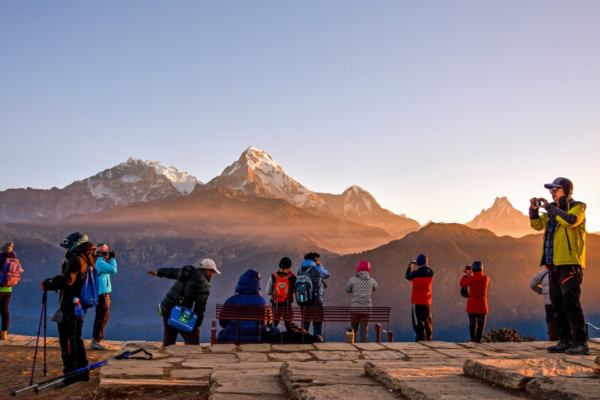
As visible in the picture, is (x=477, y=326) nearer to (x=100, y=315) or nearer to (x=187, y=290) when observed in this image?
(x=187, y=290)

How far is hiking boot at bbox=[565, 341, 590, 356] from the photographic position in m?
6.12

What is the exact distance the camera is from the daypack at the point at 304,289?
9.84 meters

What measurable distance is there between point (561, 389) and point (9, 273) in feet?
34.0

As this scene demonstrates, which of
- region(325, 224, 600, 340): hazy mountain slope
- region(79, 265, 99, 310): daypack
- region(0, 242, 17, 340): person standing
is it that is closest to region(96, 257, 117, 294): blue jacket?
region(79, 265, 99, 310): daypack

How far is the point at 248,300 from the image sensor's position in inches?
323

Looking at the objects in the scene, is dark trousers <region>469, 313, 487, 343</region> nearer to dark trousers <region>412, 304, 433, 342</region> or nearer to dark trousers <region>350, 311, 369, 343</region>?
dark trousers <region>412, 304, 433, 342</region>

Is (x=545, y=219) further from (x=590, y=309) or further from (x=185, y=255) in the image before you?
(x=185, y=255)

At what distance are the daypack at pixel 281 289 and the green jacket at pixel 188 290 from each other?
2.67 meters

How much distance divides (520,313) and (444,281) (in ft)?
46.6

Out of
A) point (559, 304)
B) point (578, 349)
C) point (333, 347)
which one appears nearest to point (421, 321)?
point (333, 347)

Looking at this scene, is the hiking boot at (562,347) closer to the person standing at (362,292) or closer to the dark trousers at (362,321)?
the dark trousers at (362,321)

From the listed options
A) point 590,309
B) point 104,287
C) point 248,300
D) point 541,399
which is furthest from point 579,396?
point 590,309

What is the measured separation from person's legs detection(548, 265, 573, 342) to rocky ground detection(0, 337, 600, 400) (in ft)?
1.34

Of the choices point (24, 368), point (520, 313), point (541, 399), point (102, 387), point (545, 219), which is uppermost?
point (545, 219)
